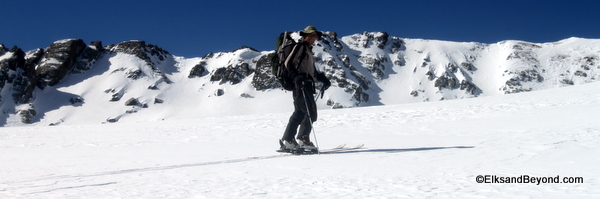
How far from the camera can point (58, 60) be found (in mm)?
105875

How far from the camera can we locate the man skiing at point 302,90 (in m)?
5.66

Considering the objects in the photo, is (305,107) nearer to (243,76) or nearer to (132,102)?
(132,102)

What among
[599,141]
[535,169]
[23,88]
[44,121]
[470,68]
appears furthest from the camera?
[470,68]

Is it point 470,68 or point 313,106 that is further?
point 470,68

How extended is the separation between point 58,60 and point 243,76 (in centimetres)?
4283

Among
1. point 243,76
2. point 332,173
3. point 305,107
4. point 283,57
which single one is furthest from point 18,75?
point 332,173

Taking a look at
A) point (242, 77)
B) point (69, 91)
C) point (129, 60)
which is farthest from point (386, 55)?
point (69, 91)

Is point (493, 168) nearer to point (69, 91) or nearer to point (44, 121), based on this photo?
point (44, 121)

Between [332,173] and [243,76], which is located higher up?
[243,76]

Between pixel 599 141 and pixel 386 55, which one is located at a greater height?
pixel 386 55

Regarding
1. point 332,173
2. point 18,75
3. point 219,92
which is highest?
point 18,75

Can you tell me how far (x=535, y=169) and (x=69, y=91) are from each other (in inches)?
4285

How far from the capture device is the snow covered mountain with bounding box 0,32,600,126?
92062 millimetres

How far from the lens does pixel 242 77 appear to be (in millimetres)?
108375
